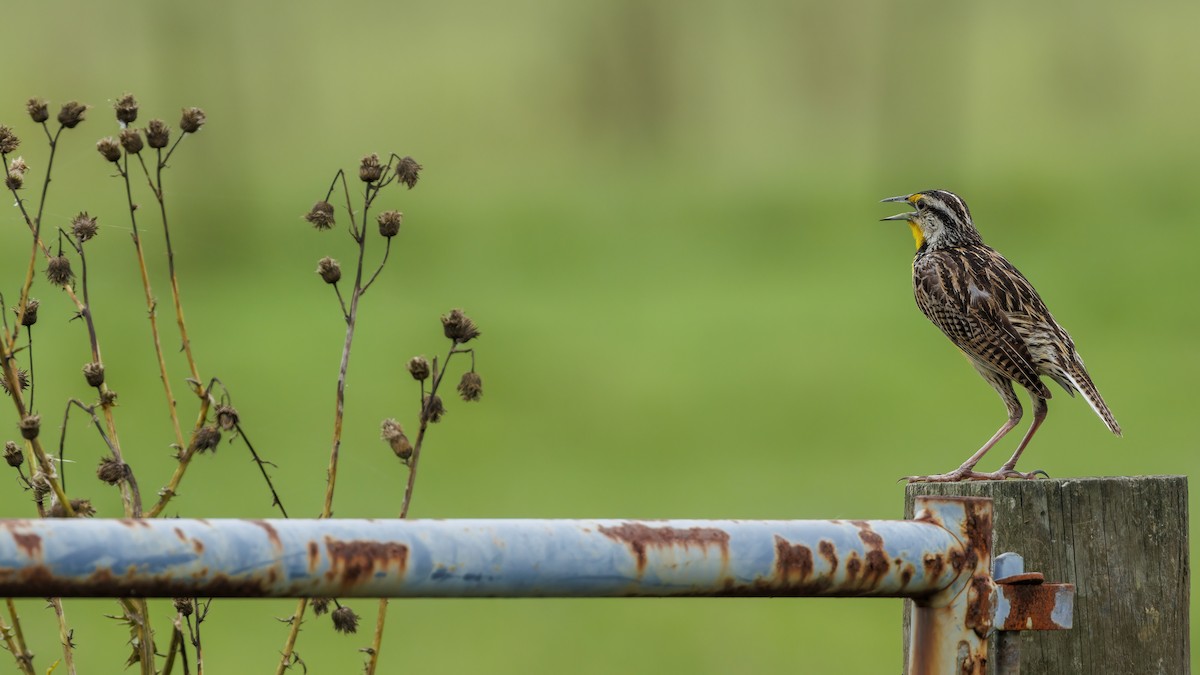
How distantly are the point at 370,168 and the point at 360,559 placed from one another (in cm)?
117

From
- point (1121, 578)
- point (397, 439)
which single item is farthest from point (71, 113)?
point (1121, 578)

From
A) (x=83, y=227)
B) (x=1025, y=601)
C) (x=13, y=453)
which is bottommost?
(x=1025, y=601)

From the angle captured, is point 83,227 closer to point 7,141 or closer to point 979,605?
point 7,141

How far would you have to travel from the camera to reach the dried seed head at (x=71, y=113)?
2.20m

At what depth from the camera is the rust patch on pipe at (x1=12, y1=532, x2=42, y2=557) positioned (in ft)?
3.52

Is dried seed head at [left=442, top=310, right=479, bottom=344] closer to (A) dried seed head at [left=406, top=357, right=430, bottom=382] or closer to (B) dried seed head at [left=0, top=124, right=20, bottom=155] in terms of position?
(A) dried seed head at [left=406, top=357, right=430, bottom=382]

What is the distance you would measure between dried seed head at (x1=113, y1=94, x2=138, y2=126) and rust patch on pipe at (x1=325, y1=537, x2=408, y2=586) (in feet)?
4.18

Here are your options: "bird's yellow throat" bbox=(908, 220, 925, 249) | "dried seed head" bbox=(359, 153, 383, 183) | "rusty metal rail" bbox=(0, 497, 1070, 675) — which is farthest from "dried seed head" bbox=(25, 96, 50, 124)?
"bird's yellow throat" bbox=(908, 220, 925, 249)

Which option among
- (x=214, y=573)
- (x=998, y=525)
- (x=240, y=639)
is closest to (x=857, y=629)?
(x=240, y=639)

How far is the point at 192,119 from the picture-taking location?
221 cm

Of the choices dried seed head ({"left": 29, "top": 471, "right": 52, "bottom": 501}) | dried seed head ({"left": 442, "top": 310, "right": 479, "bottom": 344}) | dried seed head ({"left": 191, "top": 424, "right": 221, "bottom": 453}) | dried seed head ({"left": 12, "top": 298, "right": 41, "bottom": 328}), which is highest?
dried seed head ({"left": 442, "top": 310, "right": 479, "bottom": 344})

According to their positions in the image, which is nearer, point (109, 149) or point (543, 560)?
point (543, 560)

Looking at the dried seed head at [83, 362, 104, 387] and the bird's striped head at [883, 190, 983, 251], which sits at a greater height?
the bird's striped head at [883, 190, 983, 251]

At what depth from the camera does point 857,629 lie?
936 centimetres
